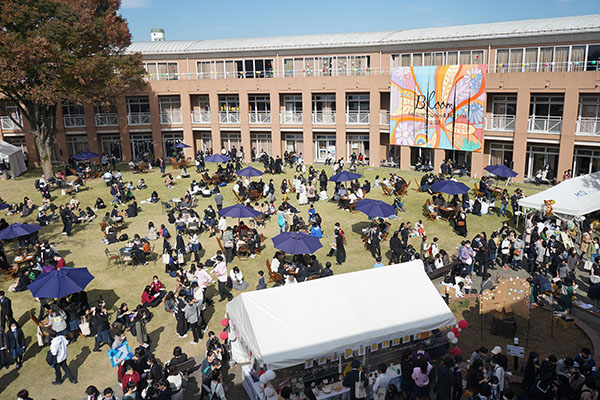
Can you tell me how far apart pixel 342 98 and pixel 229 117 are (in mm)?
9986

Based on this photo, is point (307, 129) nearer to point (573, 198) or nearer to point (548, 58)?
point (548, 58)

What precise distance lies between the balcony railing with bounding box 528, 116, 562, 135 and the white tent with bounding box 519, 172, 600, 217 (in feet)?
25.1

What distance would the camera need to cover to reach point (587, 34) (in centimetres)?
2861

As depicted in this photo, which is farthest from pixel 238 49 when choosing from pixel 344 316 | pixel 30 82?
pixel 344 316

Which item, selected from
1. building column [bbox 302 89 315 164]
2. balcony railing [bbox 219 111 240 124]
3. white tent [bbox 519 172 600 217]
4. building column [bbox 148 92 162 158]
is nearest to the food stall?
white tent [bbox 519 172 600 217]

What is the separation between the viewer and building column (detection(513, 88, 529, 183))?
98.2 ft

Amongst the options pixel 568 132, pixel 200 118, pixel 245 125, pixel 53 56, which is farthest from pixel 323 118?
pixel 53 56

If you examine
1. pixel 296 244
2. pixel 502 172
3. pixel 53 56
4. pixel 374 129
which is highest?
pixel 53 56

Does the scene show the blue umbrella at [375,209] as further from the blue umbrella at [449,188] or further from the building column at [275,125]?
the building column at [275,125]

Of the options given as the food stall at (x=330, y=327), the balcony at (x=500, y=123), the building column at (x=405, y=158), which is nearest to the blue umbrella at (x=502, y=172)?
the balcony at (x=500, y=123)

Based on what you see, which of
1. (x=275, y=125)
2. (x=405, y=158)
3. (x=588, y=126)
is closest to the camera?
(x=588, y=126)

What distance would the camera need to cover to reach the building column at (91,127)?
3903cm

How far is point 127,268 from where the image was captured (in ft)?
61.4

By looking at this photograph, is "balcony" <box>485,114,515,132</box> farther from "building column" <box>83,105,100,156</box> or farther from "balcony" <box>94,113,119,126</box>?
"building column" <box>83,105,100,156</box>
